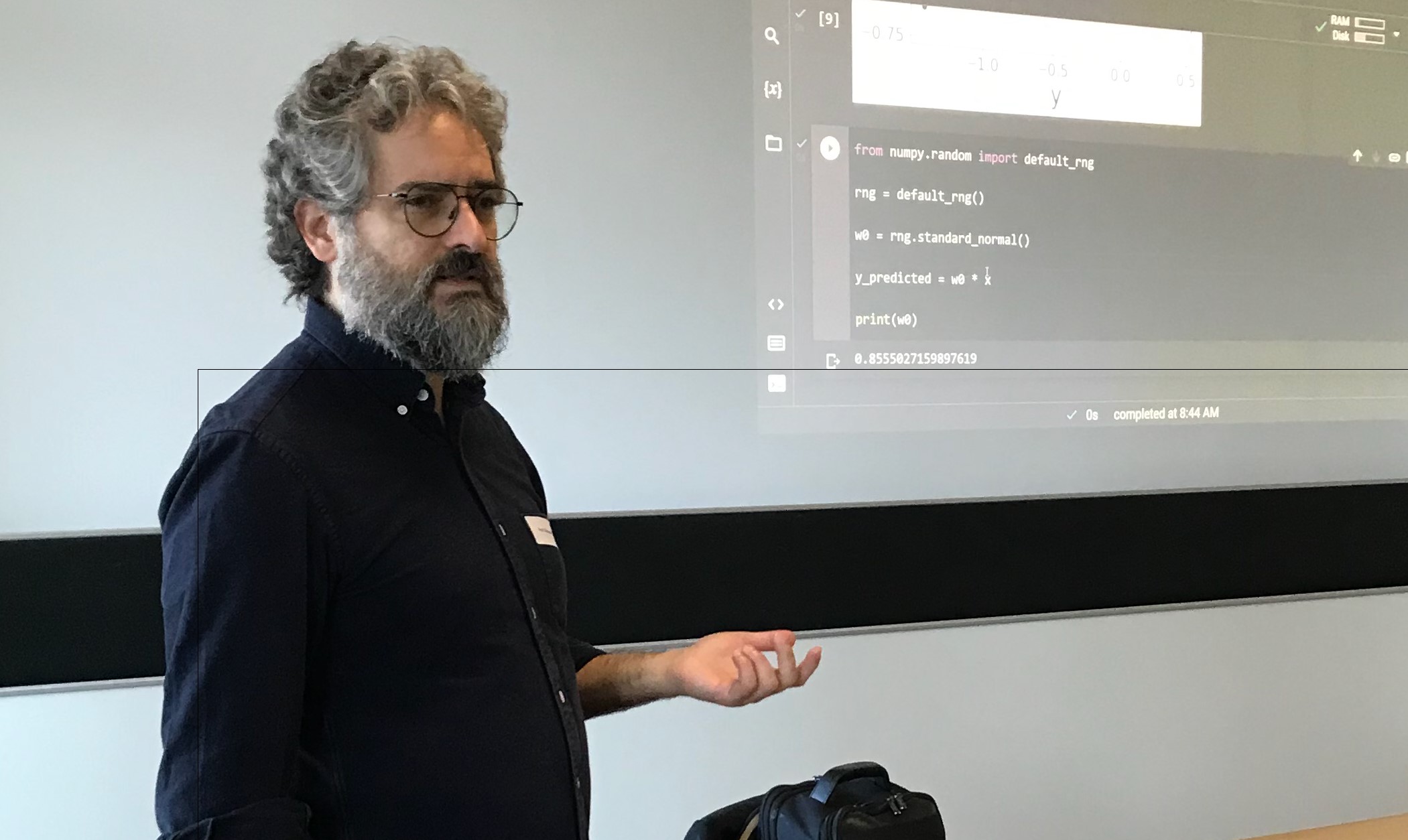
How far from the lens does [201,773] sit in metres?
0.77

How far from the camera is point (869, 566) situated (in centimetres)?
200

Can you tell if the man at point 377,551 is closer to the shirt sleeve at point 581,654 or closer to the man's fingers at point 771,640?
the man's fingers at point 771,640

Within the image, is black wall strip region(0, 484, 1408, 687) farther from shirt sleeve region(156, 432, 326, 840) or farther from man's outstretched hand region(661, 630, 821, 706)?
shirt sleeve region(156, 432, 326, 840)

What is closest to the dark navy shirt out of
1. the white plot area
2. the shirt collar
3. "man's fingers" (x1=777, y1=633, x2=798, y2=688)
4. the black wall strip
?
the shirt collar

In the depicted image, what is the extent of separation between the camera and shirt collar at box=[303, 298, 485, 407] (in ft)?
3.16

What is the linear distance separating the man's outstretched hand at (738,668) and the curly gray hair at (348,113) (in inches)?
22.6

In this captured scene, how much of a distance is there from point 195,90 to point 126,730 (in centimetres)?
105

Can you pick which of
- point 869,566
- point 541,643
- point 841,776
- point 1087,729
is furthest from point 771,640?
point 1087,729

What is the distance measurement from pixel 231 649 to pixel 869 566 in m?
1.41

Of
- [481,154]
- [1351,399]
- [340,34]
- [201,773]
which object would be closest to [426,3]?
[340,34]

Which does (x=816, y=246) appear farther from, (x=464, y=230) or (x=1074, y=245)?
(x=464, y=230)

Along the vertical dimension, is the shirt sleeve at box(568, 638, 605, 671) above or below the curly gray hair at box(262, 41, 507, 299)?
below

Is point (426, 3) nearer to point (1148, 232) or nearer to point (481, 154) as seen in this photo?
point (481, 154)

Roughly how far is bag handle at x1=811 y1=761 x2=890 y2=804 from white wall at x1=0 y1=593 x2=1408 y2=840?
0.30 metres
